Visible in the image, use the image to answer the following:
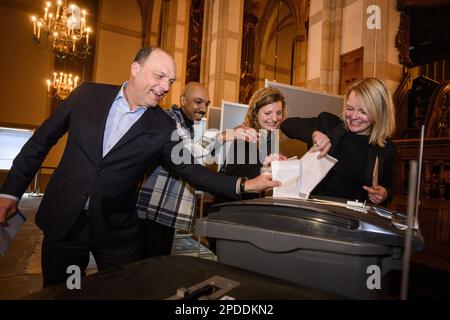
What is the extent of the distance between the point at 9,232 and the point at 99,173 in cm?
39

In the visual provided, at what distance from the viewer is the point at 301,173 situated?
109cm

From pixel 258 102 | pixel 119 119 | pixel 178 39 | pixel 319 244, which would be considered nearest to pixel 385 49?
pixel 258 102

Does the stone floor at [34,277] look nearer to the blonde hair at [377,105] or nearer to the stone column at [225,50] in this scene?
the blonde hair at [377,105]

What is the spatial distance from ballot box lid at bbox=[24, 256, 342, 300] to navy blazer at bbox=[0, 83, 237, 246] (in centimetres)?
60

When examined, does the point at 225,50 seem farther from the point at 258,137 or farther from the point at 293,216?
the point at 293,216

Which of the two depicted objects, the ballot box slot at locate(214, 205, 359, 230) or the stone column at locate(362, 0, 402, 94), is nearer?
the ballot box slot at locate(214, 205, 359, 230)

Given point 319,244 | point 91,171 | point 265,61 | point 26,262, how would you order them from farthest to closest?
1. point 265,61
2. point 26,262
3. point 91,171
4. point 319,244

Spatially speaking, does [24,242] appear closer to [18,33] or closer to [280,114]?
[280,114]

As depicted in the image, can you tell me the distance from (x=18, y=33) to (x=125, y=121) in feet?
36.0

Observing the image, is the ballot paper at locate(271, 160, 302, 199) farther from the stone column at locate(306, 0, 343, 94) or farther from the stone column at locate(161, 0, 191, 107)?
the stone column at locate(161, 0, 191, 107)

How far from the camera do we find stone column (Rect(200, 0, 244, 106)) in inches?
227

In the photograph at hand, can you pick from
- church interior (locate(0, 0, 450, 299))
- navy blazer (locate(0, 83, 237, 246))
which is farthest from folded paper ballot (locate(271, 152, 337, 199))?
church interior (locate(0, 0, 450, 299))

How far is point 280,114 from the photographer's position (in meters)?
2.04

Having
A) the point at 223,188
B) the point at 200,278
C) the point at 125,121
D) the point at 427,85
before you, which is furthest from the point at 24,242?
the point at 427,85
